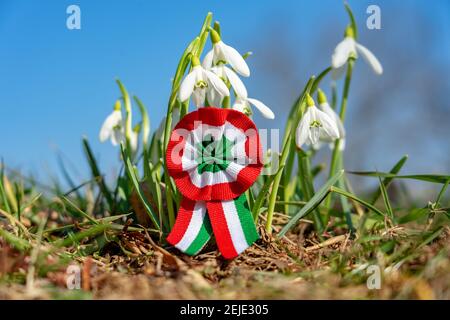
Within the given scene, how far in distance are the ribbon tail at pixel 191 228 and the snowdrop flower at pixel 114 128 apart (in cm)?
65

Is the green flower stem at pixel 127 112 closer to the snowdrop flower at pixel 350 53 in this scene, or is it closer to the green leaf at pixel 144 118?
the green leaf at pixel 144 118

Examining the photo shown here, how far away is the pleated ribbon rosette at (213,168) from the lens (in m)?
1.49

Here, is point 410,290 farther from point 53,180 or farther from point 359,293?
point 53,180

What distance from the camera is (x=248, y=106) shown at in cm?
163

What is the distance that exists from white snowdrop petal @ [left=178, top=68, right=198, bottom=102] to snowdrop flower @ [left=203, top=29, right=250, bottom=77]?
112 mm

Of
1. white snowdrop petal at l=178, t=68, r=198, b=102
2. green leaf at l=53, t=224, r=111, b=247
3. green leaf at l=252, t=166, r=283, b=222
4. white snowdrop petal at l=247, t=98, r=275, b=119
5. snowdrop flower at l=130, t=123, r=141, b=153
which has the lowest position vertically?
green leaf at l=53, t=224, r=111, b=247

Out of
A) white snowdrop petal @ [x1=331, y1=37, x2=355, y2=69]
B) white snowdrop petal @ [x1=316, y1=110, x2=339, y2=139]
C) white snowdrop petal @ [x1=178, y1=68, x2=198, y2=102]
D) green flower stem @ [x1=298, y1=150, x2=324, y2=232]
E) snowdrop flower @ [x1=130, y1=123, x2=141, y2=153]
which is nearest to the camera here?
white snowdrop petal @ [x1=178, y1=68, x2=198, y2=102]

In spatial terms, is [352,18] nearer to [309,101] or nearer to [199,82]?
[309,101]

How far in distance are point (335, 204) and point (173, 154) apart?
128 centimetres

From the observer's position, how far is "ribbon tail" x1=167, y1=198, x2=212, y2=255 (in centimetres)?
146

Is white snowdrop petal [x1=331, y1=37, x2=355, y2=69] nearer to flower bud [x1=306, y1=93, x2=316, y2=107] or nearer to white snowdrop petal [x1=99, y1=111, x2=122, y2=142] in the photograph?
flower bud [x1=306, y1=93, x2=316, y2=107]

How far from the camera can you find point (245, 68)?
1.49 meters

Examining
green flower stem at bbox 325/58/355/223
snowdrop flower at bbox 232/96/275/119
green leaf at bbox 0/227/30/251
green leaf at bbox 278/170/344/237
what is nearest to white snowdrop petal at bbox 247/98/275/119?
snowdrop flower at bbox 232/96/275/119

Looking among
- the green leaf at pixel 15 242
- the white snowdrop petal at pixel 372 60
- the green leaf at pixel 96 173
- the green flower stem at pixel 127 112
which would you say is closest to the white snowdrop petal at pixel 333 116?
the white snowdrop petal at pixel 372 60
